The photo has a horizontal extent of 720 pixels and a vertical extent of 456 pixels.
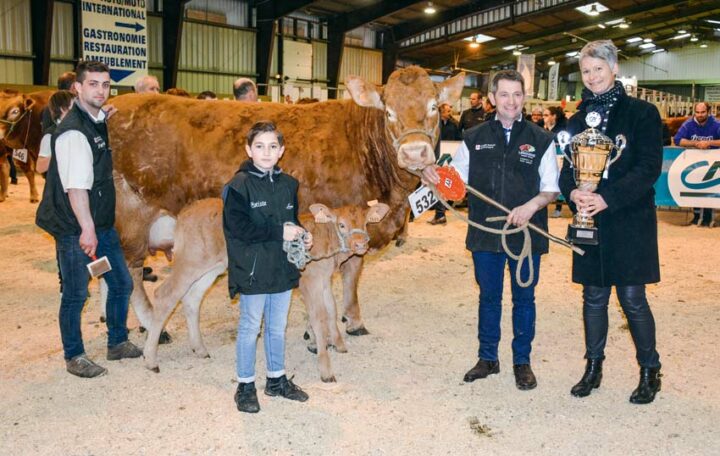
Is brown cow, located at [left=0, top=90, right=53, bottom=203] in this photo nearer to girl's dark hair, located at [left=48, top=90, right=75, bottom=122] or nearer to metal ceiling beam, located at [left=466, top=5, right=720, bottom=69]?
girl's dark hair, located at [left=48, top=90, right=75, bottom=122]

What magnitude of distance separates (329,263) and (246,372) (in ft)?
3.18

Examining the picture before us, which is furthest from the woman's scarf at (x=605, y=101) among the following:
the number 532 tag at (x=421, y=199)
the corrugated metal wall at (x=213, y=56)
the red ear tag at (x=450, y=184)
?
the corrugated metal wall at (x=213, y=56)

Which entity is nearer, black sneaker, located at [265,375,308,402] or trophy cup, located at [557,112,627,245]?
trophy cup, located at [557,112,627,245]

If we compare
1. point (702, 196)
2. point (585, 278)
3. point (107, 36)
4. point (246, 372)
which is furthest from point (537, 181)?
point (107, 36)

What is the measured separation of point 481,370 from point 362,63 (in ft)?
84.9

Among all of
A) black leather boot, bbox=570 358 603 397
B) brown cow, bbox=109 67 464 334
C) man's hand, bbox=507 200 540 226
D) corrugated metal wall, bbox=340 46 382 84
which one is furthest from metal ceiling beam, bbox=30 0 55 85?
black leather boot, bbox=570 358 603 397

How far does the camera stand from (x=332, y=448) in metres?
3.48

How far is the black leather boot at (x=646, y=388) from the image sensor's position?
158 inches

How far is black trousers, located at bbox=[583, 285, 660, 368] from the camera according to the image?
393 centimetres

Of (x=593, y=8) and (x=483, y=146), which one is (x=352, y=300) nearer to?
(x=483, y=146)

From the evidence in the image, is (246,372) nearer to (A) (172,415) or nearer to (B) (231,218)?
(A) (172,415)

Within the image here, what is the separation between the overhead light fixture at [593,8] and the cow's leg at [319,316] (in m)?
24.3

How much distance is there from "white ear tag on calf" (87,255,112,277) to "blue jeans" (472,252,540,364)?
2.46m

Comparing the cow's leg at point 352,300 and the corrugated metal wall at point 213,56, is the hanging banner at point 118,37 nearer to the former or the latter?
the corrugated metal wall at point 213,56
